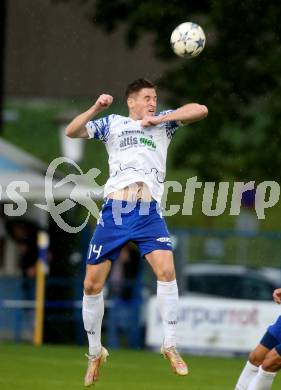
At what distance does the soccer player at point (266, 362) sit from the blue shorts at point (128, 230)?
1245 millimetres

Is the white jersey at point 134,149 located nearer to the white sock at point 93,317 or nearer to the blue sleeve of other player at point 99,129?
the blue sleeve of other player at point 99,129

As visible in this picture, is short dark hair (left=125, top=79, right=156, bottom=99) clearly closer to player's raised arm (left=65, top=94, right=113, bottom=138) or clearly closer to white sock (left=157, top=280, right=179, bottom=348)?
player's raised arm (left=65, top=94, right=113, bottom=138)

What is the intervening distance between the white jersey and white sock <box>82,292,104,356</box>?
96 cm

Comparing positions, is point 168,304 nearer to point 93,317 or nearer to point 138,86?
point 93,317

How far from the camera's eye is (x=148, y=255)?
38.6 feet

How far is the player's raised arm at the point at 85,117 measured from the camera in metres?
11.4

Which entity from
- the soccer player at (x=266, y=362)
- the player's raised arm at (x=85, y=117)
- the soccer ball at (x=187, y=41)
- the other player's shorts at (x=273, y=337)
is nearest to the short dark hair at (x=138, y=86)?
the player's raised arm at (x=85, y=117)

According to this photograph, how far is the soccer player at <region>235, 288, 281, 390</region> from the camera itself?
11.1 metres

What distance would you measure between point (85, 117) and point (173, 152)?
1508cm

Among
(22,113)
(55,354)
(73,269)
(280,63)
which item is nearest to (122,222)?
(55,354)

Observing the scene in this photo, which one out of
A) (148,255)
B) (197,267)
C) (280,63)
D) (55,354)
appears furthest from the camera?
(280,63)

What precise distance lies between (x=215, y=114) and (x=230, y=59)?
41.1 inches

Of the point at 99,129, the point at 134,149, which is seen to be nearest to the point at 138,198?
the point at 134,149

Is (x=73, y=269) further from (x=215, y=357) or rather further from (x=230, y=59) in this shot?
(x=230, y=59)
